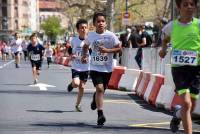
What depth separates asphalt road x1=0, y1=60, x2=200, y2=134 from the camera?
1135 centimetres

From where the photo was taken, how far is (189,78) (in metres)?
9.59

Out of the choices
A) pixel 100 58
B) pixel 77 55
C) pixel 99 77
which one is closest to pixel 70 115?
pixel 77 55

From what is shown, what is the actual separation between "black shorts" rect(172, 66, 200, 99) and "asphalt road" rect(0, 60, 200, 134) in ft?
5.42

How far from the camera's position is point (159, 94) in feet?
50.4

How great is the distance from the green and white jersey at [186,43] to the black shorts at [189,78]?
94 millimetres

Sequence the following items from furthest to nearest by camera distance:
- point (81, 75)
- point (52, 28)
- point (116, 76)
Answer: point (52, 28)
point (116, 76)
point (81, 75)

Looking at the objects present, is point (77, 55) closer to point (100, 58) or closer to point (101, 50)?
point (100, 58)

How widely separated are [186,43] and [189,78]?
0.47 metres

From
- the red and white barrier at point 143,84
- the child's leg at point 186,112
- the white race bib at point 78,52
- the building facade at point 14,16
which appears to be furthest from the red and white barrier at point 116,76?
the building facade at point 14,16

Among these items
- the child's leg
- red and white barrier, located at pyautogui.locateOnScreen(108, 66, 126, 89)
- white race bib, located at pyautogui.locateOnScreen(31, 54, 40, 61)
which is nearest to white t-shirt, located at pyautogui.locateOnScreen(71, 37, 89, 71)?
the child's leg

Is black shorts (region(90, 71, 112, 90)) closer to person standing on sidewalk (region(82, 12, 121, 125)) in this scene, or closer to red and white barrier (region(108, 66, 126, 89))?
person standing on sidewalk (region(82, 12, 121, 125))

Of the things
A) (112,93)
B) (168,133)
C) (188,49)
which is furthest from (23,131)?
(112,93)

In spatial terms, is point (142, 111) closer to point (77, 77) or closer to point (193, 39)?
point (77, 77)

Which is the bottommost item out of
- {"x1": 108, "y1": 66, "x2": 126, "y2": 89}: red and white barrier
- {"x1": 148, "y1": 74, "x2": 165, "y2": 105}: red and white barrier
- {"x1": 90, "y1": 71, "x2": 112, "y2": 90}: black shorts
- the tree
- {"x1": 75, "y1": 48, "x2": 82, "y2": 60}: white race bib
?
the tree
